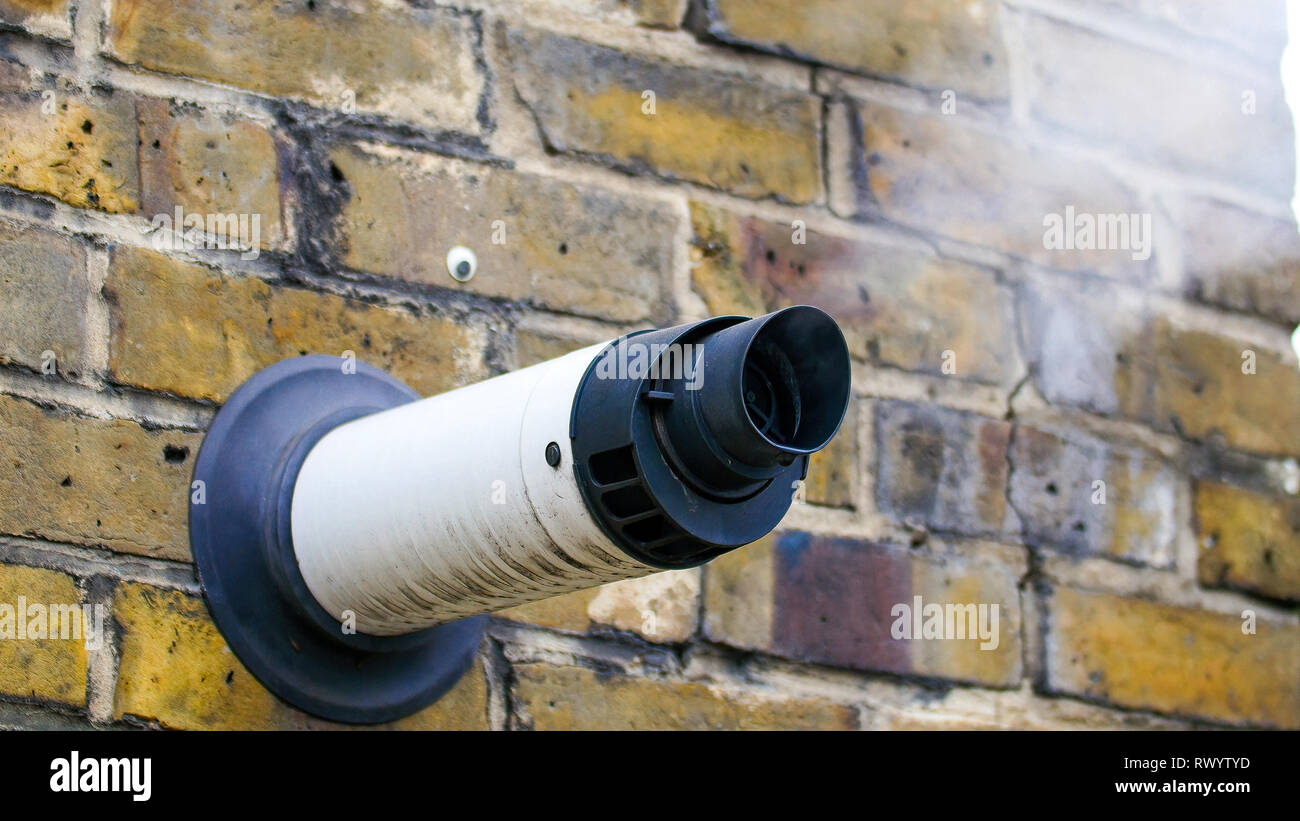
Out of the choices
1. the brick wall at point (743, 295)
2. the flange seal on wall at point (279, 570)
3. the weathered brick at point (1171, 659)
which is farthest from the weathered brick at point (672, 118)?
the weathered brick at point (1171, 659)

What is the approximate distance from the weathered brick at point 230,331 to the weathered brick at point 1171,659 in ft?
1.44

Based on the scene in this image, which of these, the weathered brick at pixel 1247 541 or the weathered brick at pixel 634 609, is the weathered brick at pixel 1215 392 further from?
the weathered brick at pixel 634 609

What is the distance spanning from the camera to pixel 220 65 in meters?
0.78

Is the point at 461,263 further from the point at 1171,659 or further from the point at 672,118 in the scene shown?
the point at 1171,659

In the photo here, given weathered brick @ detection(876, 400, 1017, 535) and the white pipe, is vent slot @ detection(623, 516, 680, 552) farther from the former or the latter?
weathered brick @ detection(876, 400, 1017, 535)

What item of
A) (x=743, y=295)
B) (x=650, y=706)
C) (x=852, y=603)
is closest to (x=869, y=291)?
(x=743, y=295)

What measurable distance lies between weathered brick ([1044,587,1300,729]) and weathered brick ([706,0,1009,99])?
0.36 m

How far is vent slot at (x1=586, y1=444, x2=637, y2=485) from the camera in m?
0.53

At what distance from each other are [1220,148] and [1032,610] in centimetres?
39

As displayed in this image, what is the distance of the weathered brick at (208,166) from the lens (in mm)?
755

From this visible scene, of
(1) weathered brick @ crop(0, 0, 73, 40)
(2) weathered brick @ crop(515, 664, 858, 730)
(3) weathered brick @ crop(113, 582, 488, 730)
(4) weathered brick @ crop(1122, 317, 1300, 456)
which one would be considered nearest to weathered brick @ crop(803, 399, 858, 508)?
(2) weathered brick @ crop(515, 664, 858, 730)

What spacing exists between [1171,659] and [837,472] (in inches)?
10.9
